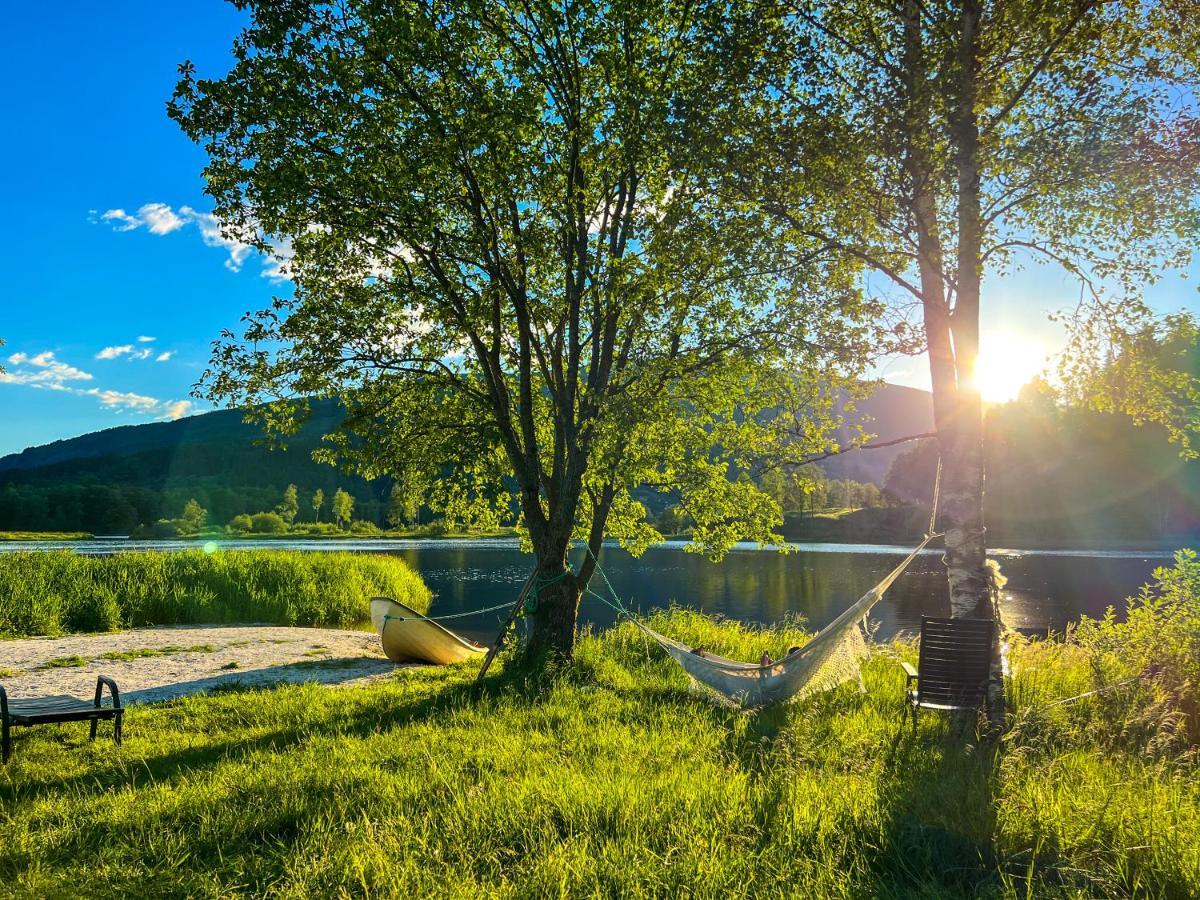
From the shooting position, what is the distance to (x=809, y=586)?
31344 millimetres

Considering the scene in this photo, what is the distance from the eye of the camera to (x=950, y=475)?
21.8 ft

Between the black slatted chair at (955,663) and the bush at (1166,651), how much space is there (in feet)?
4.05

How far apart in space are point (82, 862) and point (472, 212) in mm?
8591

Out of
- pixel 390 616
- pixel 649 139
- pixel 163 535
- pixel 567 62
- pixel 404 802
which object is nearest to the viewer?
pixel 404 802

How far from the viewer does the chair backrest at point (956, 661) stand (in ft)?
19.9

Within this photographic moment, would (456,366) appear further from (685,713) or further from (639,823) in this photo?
(639,823)

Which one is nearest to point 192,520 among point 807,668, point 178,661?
point 178,661

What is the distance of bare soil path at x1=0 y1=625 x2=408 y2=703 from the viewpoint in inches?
372

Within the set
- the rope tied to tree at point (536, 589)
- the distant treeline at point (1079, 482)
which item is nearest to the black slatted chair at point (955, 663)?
the rope tied to tree at point (536, 589)

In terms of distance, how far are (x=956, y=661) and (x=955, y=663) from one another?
19 millimetres

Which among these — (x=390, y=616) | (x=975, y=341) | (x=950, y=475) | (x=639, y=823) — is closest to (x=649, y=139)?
(x=975, y=341)

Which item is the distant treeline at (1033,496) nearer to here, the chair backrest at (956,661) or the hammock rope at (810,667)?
the hammock rope at (810,667)

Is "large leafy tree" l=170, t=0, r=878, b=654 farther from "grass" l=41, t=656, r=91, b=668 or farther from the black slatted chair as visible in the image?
"grass" l=41, t=656, r=91, b=668

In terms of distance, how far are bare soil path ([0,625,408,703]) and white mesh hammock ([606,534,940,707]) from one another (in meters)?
5.74
